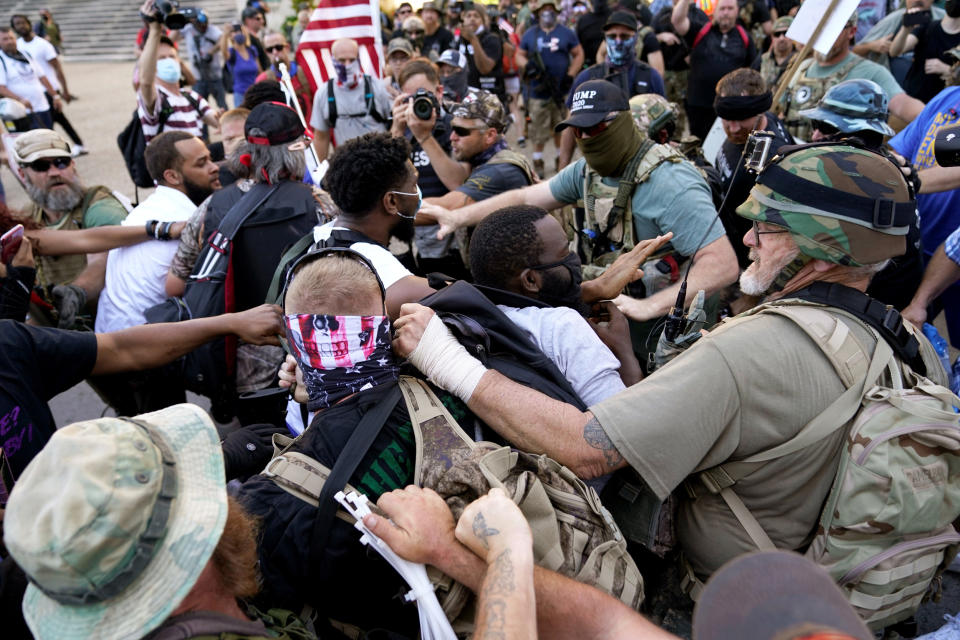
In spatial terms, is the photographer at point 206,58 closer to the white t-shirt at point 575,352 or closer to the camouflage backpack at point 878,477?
the white t-shirt at point 575,352

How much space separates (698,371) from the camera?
1787mm

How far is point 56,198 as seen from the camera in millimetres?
4234

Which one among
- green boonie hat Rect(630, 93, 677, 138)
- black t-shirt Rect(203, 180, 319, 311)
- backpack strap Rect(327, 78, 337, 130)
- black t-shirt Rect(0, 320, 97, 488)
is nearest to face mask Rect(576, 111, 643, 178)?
green boonie hat Rect(630, 93, 677, 138)

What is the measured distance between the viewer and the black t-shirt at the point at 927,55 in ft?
21.0

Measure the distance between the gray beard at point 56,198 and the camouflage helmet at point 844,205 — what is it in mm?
4291

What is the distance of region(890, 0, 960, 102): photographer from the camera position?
247 inches

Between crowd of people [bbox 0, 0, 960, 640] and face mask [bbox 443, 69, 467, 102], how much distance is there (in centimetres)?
277

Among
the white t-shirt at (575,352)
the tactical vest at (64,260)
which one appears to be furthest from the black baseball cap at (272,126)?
the white t-shirt at (575,352)

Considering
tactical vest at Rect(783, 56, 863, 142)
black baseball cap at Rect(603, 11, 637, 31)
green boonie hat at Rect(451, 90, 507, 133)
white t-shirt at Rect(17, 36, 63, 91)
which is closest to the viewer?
green boonie hat at Rect(451, 90, 507, 133)

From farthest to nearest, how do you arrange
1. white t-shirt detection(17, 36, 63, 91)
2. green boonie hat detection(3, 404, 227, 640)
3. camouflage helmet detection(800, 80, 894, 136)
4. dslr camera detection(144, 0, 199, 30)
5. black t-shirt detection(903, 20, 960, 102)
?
white t-shirt detection(17, 36, 63, 91), black t-shirt detection(903, 20, 960, 102), dslr camera detection(144, 0, 199, 30), camouflage helmet detection(800, 80, 894, 136), green boonie hat detection(3, 404, 227, 640)

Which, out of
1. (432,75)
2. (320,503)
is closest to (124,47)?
(432,75)

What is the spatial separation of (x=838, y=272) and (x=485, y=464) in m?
1.28

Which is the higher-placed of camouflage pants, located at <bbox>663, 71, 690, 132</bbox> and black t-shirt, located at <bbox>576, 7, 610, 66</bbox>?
black t-shirt, located at <bbox>576, 7, 610, 66</bbox>

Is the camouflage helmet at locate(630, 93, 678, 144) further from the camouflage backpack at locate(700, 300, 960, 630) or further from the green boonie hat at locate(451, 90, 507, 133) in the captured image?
the camouflage backpack at locate(700, 300, 960, 630)
